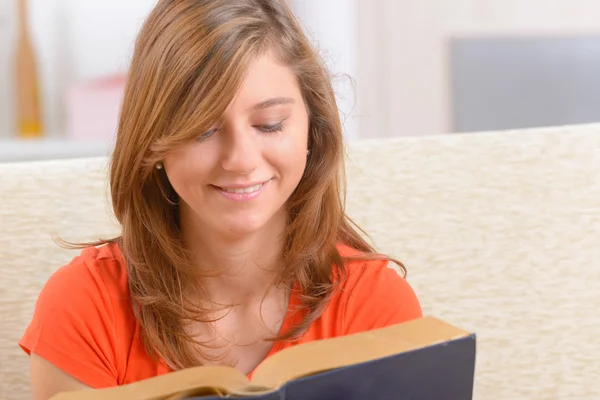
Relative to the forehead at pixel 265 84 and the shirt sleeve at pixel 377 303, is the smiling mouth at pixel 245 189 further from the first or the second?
the shirt sleeve at pixel 377 303

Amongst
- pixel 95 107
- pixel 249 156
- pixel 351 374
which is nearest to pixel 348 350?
pixel 351 374

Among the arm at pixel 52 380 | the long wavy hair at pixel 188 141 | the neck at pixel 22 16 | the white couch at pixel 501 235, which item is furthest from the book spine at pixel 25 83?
the arm at pixel 52 380

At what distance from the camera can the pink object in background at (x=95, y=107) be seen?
2.64 meters

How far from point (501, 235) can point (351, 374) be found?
0.74 m

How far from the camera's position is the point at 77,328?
120cm

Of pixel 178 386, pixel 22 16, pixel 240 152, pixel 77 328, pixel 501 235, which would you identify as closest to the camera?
pixel 178 386

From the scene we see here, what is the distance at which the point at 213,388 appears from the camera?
2.43 feet

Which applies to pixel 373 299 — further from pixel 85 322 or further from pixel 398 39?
pixel 398 39

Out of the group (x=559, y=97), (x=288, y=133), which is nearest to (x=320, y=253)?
(x=288, y=133)

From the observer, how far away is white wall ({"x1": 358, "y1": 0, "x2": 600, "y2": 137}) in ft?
9.37

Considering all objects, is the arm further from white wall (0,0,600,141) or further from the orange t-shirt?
white wall (0,0,600,141)

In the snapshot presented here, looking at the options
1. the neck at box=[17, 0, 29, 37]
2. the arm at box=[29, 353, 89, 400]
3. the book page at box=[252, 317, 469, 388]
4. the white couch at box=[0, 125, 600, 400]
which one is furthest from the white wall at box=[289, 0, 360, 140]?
the book page at box=[252, 317, 469, 388]

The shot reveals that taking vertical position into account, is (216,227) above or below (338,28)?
below

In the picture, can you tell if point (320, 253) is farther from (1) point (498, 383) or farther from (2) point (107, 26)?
(2) point (107, 26)
